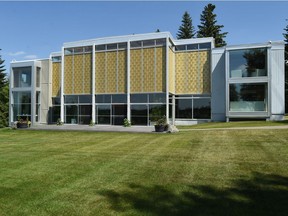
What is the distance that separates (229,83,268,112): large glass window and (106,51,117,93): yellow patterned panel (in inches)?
474

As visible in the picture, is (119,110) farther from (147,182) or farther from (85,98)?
(147,182)

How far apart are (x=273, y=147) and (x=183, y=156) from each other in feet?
13.8

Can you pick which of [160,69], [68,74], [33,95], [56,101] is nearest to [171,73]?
[160,69]

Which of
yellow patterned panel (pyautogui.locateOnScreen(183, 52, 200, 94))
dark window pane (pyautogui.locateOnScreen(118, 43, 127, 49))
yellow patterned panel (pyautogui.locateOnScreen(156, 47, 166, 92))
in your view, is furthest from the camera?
yellow patterned panel (pyautogui.locateOnScreen(183, 52, 200, 94))

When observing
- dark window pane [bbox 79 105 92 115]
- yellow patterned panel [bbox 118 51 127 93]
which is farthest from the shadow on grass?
dark window pane [bbox 79 105 92 115]

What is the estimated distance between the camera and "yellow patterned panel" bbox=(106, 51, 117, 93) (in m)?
29.8

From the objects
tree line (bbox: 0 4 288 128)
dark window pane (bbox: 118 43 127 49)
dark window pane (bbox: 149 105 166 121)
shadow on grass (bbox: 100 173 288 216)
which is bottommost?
shadow on grass (bbox: 100 173 288 216)

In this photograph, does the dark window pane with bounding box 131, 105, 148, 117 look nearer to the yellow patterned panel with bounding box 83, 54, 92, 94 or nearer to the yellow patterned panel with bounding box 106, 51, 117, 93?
the yellow patterned panel with bounding box 106, 51, 117, 93

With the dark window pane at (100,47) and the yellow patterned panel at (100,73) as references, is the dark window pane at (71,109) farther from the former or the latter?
the dark window pane at (100,47)

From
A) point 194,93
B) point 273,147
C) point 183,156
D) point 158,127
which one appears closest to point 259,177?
point 183,156

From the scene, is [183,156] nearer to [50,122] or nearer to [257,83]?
[257,83]

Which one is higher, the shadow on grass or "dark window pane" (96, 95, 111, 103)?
"dark window pane" (96, 95, 111, 103)

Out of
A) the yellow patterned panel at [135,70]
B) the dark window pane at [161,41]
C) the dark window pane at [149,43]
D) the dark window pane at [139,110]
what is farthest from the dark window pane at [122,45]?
the dark window pane at [139,110]

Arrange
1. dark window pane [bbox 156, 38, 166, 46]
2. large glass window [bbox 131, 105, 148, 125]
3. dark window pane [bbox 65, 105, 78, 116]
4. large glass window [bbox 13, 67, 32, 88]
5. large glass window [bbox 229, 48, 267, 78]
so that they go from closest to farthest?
large glass window [bbox 229, 48, 267, 78] < dark window pane [bbox 156, 38, 166, 46] < large glass window [bbox 131, 105, 148, 125] < dark window pane [bbox 65, 105, 78, 116] < large glass window [bbox 13, 67, 32, 88]
